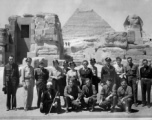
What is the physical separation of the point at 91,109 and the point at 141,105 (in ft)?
4.99

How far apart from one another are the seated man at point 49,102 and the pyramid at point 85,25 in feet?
206

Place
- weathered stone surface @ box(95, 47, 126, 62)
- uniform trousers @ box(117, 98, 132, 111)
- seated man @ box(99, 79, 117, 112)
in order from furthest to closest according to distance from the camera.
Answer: weathered stone surface @ box(95, 47, 126, 62) < seated man @ box(99, 79, 117, 112) < uniform trousers @ box(117, 98, 132, 111)

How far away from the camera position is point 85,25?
75250 mm

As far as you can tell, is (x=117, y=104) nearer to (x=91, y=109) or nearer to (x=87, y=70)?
(x=91, y=109)


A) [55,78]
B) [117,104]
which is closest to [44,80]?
[55,78]

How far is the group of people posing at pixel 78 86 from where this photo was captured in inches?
236

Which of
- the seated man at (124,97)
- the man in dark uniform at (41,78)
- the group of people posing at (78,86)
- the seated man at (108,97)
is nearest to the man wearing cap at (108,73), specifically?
the group of people posing at (78,86)

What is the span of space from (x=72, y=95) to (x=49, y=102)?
63cm

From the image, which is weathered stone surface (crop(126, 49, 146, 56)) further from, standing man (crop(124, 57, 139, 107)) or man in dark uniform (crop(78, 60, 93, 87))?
man in dark uniform (crop(78, 60, 93, 87))

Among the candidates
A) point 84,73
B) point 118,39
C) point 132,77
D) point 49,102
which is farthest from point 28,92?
point 118,39

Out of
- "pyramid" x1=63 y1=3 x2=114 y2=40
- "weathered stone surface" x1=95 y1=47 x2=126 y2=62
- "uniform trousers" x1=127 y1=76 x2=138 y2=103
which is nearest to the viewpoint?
"uniform trousers" x1=127 y1=76 x2=138 y2=103

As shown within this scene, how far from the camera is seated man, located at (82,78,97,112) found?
6.05m

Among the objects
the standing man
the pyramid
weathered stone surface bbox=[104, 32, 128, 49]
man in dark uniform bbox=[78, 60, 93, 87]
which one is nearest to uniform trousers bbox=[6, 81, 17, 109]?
man in dark uniform bbox=[78, 60, 93, 87]

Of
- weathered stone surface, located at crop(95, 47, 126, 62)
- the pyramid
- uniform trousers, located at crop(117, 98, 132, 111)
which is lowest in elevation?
uniform trousers, located at crop(117, 98, 132, 111)
